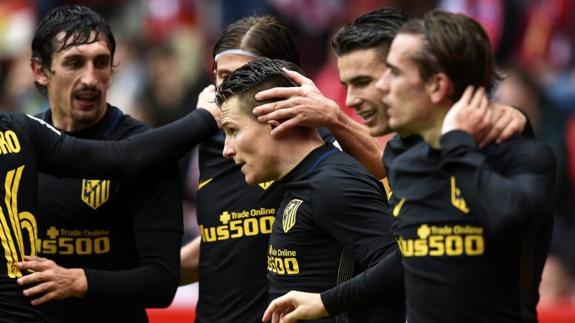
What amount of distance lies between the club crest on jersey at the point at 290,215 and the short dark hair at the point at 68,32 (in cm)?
136

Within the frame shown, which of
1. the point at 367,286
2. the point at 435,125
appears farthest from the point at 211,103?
the point at 435,125

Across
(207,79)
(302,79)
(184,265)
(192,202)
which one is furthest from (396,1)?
(302,79)

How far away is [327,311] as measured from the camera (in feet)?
13.0

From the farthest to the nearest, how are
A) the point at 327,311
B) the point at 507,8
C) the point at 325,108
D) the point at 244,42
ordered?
the point at 507,8 → the point at 244,42 → the point at 325,108 → the point at 327,311

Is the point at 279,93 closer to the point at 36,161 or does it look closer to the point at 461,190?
the point at 36,161

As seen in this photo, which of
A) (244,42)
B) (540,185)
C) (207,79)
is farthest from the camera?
(207,79)

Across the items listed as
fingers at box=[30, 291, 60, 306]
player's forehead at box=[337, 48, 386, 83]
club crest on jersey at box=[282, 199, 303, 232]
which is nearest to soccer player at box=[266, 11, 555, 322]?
player's forehead at box=[337, 48, 386, 83]

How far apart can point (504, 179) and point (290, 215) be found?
3.62 feet

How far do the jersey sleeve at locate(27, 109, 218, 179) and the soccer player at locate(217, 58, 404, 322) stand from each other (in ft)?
1.20

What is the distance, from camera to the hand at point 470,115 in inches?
135

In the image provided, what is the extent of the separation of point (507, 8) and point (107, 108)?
435cm

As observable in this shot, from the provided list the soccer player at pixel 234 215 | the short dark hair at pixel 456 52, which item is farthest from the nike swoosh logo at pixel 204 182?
the short dark hair at pixel 456 52

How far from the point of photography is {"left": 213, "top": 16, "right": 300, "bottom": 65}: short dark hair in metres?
4.85

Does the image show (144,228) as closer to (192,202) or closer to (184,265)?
(184,265)
